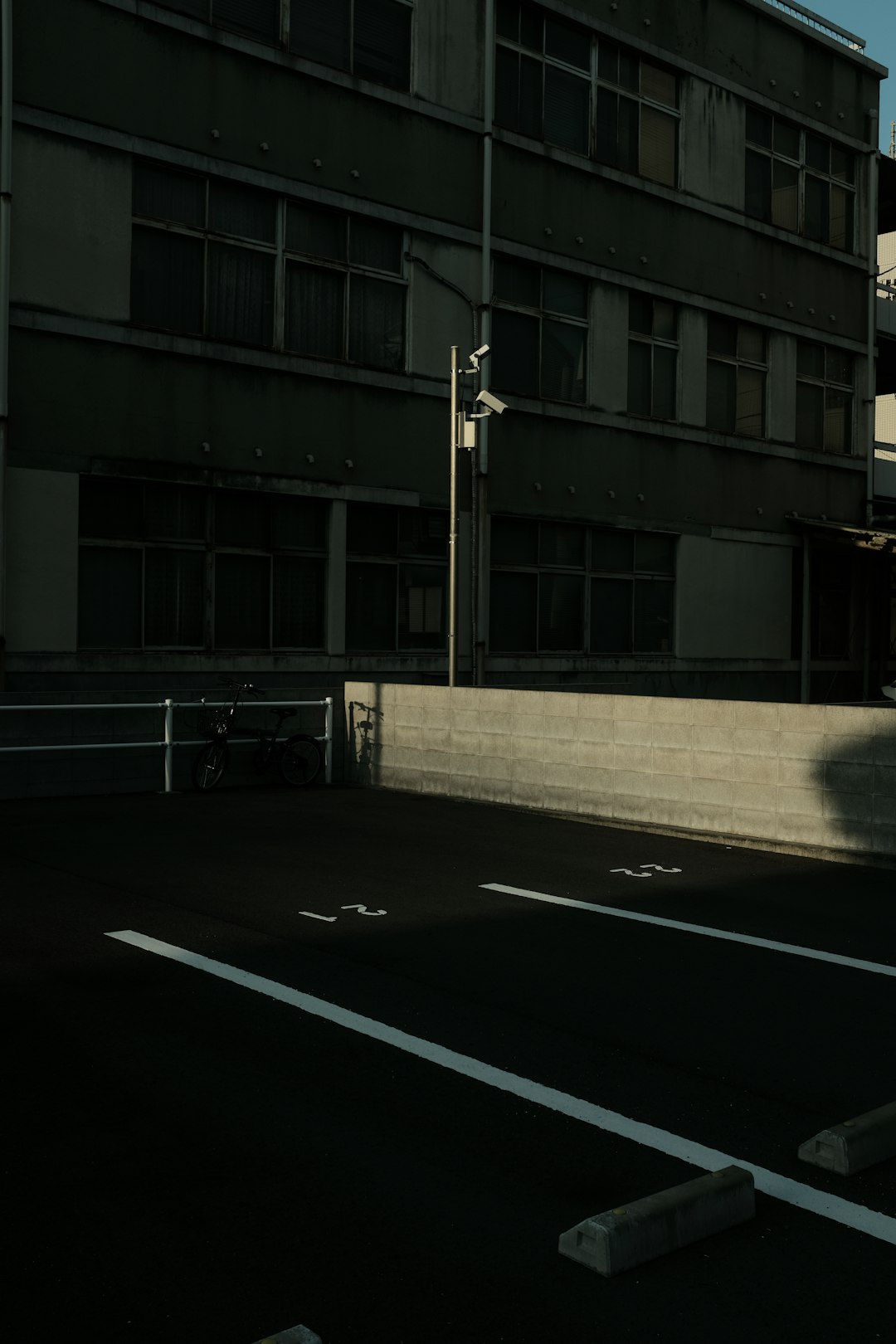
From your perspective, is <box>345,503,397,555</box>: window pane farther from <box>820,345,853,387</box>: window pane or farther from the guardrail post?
<box>820,345,853,387</box>: window pane

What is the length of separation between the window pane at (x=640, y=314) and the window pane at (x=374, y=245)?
552 cm

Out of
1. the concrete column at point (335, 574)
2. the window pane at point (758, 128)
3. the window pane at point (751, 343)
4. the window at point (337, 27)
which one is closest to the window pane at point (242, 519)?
the concrete column at point (335, 574)

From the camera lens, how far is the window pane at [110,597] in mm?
17750

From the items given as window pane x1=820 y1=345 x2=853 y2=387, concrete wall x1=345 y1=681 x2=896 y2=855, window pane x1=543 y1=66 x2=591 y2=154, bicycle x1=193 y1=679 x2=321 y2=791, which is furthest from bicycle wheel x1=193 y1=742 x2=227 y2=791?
window pane x1=820 y1=345 x2=853 y2=387

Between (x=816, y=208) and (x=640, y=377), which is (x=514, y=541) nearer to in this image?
(x=640, y=377)

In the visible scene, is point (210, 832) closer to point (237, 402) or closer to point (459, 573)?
point (237, 402)

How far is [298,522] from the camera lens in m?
20.0

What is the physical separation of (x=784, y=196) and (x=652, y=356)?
18.7ft

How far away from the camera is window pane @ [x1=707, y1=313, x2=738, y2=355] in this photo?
26547 mm

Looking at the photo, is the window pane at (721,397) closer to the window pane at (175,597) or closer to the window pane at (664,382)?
the window pane at (664,382)

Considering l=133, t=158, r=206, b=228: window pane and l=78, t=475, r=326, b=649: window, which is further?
l=133, t=158, r=206, b=228: window pane

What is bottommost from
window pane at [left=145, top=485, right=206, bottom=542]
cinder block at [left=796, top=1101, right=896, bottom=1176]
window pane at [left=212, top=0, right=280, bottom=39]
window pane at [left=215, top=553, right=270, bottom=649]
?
cinder block at [left=796, top=1101, right=896, bottom=1176]

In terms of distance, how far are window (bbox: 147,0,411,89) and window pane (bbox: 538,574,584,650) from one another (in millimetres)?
8362

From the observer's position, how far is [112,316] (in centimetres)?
1772
